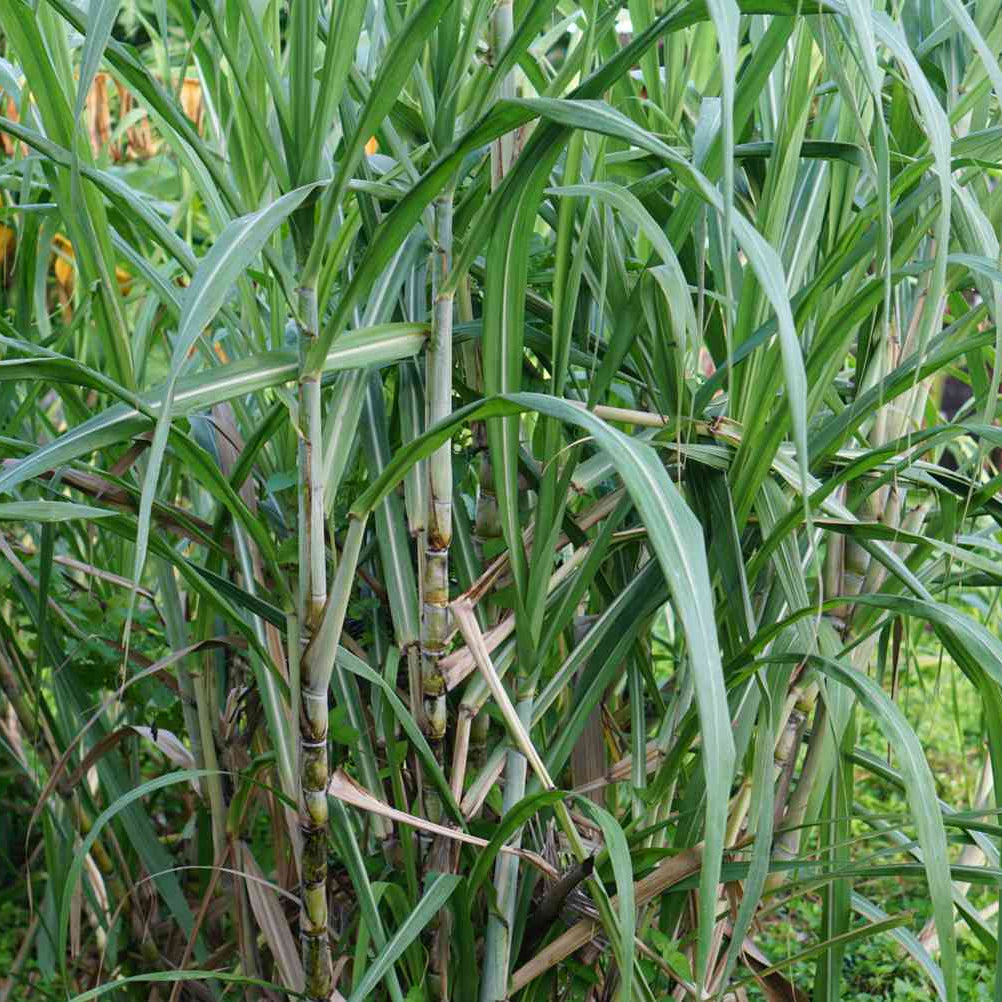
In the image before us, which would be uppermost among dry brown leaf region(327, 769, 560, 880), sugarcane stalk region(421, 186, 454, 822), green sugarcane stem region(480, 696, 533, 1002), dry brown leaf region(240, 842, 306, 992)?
sugarcane stalk region(421, 186, 454, 822)

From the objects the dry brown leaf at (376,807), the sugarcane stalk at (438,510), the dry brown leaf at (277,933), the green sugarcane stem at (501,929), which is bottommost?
the dry brown leaf at (277,933)

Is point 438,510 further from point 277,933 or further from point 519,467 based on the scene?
point 277,933

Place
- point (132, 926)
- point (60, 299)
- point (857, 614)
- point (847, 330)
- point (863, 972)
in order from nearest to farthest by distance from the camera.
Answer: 1. point (847, 330)
2. point (857, 614)
3. point (132, 926)
4. point (863, 972)
5. point (60, 299)

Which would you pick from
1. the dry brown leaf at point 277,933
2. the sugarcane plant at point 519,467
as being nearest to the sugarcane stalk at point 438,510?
the sugarcane plant at point 519,467

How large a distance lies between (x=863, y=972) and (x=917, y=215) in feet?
2.79

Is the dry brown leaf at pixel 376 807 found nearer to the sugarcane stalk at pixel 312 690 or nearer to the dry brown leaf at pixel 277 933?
the sugarcane stalk at pixel 312 690

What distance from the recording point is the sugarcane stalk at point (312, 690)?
53 cm

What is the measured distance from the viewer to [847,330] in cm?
57

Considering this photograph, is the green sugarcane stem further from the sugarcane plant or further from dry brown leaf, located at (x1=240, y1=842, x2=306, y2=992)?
dry brown leaf, located at (x1=240, y1=842, x2=306, y2=992)

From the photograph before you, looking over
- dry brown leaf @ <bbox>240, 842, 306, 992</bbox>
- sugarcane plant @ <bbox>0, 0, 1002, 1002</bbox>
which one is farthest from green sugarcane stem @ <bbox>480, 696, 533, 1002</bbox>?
dry brown leaf @ <bbox>240, 842, 306, 992</bbox>

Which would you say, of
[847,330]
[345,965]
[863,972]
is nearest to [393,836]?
[345,965]

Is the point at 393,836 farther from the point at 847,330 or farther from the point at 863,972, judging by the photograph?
the point at 863,972

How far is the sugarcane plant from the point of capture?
50cm

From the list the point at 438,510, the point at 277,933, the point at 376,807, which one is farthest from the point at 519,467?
the point at 277,933
